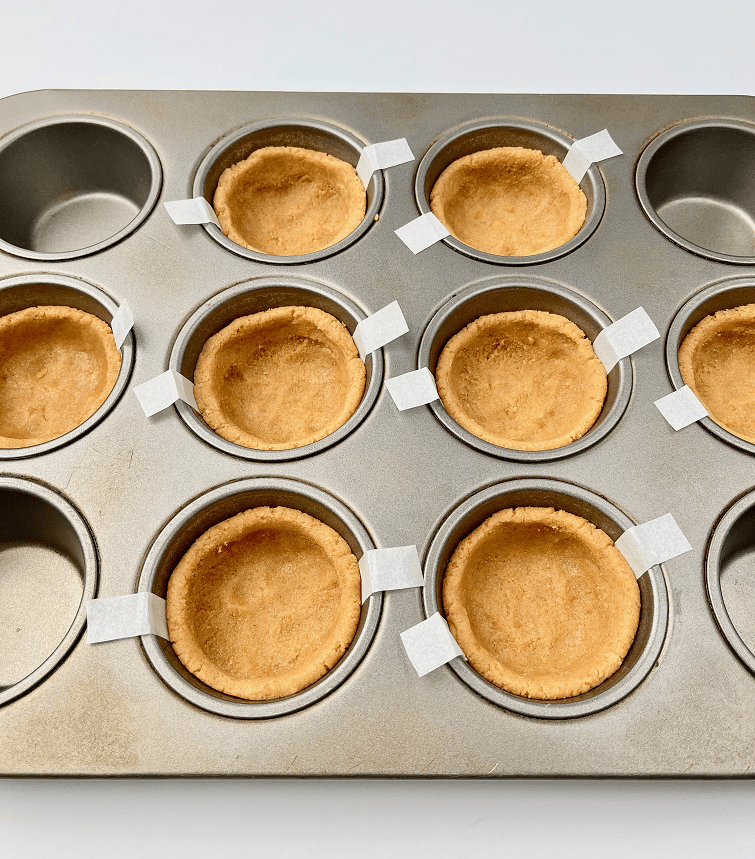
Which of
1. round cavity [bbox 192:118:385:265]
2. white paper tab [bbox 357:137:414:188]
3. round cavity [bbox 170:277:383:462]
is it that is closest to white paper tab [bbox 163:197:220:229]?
round cavity [bbox 192:118:385:265]

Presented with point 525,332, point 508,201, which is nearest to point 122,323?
point 525,332

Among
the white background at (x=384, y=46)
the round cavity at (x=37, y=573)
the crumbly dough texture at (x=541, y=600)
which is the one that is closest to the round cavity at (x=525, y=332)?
the crumbly dough texture at (x=541, y=600)

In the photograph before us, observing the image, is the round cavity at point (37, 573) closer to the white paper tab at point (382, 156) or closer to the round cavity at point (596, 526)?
the round cavity at point (596, 526)

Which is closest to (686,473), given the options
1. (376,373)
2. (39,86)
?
(376,373)

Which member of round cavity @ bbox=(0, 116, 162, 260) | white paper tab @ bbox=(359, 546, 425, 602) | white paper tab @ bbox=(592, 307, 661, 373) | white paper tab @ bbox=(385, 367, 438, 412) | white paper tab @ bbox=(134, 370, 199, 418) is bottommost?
white paper tab @ bbox=(359, 546, 425, 602)

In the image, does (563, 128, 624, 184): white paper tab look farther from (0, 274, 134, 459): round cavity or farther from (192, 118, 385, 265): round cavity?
(0, 274, 134, 459): round cavity
